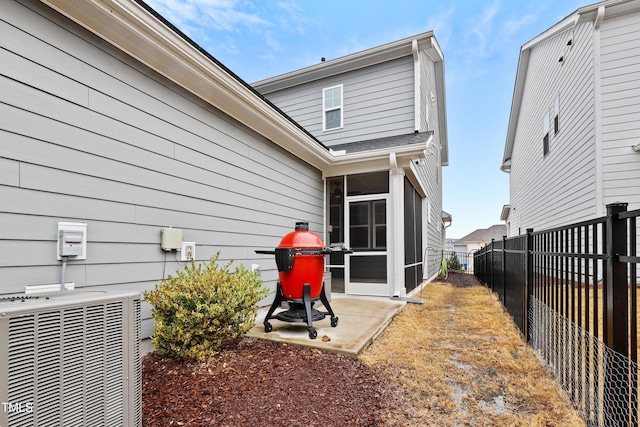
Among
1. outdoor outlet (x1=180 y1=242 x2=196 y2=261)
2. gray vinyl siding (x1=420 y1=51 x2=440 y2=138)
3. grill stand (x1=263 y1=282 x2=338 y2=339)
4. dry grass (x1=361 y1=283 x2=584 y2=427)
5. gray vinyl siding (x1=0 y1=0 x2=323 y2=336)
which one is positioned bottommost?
dry grass (x1=361 y1=283 x2=584 y2=427)

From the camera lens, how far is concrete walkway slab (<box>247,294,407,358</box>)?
3.37 metres

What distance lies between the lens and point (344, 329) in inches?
157

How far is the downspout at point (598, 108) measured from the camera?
7008 mm

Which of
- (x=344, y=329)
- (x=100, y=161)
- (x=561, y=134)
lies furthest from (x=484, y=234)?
(x=100, y=161)

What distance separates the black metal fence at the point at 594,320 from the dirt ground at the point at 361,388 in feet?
0.71

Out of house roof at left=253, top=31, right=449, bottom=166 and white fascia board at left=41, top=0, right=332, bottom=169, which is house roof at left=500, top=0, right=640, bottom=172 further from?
white fascia board at left=41, top=0, right=332, bottom=169

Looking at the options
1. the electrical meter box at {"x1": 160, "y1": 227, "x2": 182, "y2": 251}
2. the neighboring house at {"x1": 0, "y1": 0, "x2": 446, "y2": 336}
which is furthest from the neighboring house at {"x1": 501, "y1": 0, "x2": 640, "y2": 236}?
the electrical meter box at {"x1": 160, "y1": 227, "x2": 182, "y2": 251}

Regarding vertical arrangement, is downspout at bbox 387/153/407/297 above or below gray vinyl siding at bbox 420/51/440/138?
below

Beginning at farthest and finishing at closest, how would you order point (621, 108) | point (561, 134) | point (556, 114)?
point (556, 114)
point (561, 134)
point (621, 108)

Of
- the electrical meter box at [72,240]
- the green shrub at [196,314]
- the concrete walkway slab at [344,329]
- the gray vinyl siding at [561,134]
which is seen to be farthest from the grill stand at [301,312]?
the gray vinyl siding at [561,134]

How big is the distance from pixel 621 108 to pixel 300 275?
26.0ft

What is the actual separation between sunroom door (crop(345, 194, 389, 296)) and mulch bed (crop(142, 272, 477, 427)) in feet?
11.8

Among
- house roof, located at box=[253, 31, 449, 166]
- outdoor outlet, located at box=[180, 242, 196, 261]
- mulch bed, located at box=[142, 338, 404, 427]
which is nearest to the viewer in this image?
mulch bed, located at box=[142, 338, 404, 427]

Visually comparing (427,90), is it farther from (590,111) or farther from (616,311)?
(616,311)
